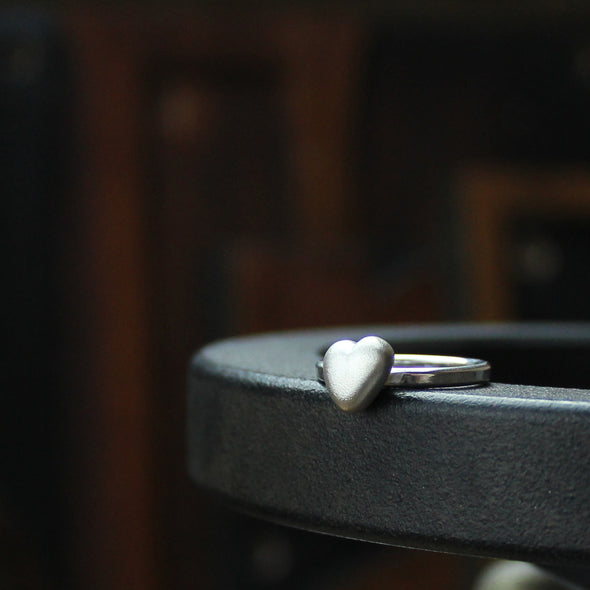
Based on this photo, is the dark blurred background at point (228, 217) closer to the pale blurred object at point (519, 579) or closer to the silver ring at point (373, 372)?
the pale blurred object at point (519, 579)

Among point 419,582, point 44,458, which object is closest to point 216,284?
point 44,458

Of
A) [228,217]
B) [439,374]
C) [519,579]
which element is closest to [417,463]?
[439,374]

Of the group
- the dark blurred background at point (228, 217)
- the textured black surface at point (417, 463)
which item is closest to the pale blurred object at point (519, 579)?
the textured black surface at point (417, 463)

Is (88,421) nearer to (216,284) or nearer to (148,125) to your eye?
(216,284)

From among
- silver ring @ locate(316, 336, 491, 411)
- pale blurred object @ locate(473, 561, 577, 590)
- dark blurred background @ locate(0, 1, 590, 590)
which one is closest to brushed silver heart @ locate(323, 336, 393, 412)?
silver ring @ locate(316, 336, 491, 411)

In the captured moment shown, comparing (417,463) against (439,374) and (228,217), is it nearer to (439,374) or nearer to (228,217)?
(439,374)

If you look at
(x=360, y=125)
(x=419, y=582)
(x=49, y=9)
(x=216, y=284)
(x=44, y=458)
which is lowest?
(x=419, y=582)

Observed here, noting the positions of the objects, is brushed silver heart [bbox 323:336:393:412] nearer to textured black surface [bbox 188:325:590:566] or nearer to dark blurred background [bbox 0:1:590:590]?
textured black surface [bbox 188:325:590:566]

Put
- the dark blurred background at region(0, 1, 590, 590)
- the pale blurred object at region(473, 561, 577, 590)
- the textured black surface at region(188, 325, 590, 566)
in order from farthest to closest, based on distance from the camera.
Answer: the dark blurred background at region(0, 1, 590, 590)
the pale blurred object at region(473, 561, 577, 590)
the textured black surface at region(188, 325, 590, 566)
